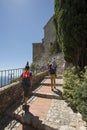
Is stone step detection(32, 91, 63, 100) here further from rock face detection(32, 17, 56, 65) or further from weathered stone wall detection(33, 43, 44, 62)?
weathered stone wall detection(33, 43, 44, 62)

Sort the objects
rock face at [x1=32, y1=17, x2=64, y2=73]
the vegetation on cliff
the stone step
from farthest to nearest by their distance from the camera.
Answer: rock face at [x1=32, y1=17, x2=64, y2=73] < the vegetation on cliff < the stone step

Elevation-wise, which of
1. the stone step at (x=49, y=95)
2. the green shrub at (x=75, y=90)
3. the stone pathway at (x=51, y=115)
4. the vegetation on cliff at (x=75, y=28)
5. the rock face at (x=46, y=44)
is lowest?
the stone pathway at (x=51, y=115)

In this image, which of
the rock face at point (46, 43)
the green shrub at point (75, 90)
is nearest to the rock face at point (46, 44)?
the rock face at point (46, 43)

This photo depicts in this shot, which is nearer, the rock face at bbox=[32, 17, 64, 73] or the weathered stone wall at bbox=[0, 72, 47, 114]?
the weathered stone wall at bbox=[0, 72, 47, 114]

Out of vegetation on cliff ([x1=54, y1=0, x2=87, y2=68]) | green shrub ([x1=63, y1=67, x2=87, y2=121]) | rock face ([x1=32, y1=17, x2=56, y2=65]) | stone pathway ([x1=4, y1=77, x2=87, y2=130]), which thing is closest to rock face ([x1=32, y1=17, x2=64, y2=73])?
rock face ([x1=32, y1=17, x2=56, y2=65])

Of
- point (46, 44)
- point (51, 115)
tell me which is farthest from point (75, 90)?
point (46, 44)

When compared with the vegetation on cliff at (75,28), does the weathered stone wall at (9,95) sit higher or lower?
lower

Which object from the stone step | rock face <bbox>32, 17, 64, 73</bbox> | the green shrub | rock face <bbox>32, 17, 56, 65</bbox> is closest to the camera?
the green shrub

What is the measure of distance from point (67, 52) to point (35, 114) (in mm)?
5475

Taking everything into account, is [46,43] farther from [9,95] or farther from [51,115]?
[51,115]

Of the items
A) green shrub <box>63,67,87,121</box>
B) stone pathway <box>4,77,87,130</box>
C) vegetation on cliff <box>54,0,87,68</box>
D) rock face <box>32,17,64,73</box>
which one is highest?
rock face <box>32,17,64,73</box>

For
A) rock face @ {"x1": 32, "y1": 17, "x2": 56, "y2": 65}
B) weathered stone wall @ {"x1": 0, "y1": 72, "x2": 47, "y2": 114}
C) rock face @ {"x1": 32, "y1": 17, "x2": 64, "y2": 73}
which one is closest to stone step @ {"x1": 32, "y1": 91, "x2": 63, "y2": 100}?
weathered stone wall @ {"x1": 0, "y1": 72, "x2": 47, "y2": 114}

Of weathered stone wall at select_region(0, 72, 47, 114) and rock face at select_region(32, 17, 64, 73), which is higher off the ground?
rock face at select_region(32, 17, 64, 73)

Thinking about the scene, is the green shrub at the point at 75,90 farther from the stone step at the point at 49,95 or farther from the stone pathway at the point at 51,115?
the stone step at the point at 49,95
